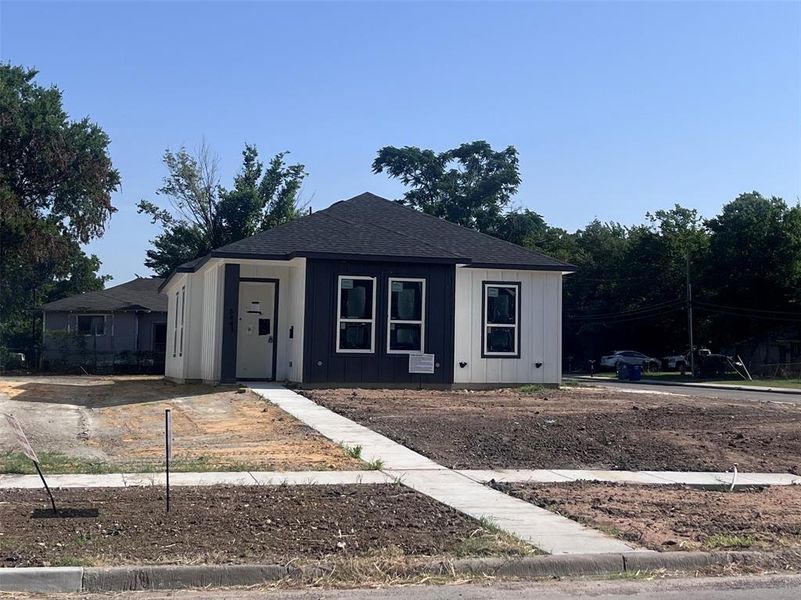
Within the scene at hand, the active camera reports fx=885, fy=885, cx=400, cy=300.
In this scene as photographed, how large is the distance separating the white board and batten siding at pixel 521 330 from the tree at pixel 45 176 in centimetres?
2464

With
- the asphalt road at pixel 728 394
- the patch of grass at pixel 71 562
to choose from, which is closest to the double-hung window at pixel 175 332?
the asphalt road at pixel 728 394

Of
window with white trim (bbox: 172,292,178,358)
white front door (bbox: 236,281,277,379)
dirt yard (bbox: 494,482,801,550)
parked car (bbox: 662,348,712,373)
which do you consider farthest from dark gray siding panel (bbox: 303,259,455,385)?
parked car (bbox: 662,348,712,373)

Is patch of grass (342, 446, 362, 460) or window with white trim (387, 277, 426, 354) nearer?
patch of grass (342, 446, 362, 460)

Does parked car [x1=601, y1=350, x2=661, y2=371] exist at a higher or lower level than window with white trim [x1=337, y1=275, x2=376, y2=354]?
lower

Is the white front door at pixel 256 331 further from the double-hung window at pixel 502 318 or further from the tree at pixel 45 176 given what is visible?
the tree at pixel 45 176

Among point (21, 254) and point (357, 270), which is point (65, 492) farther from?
point (21, 254)

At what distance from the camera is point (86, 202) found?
42906 mm

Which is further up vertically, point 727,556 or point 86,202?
point 86,202

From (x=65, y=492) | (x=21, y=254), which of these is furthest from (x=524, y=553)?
(x=21, y=254)

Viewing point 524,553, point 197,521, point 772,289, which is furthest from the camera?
point 772,289

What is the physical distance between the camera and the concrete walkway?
751 cm

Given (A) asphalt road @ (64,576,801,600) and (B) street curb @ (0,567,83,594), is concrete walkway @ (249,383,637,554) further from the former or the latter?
(B) street curb @ (0,567,83,594)

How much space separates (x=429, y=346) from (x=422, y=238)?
3.41 metres

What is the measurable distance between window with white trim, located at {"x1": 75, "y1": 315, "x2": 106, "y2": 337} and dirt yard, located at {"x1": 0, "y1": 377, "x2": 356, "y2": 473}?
71.6ft
